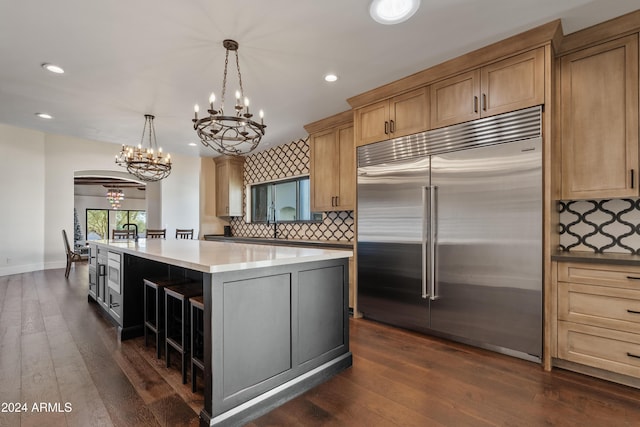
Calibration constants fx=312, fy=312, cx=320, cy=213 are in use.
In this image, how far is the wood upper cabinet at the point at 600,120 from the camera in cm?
220

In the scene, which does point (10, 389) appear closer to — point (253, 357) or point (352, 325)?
point (253, 357)

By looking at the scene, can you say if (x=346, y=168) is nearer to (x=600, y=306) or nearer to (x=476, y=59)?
(x=476, y=59)

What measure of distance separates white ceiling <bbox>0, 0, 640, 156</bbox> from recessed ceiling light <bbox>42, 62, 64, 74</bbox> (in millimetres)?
58

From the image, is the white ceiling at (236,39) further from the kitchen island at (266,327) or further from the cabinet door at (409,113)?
the kitchen island at (266,327)

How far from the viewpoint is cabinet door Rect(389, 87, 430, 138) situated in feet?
9.89

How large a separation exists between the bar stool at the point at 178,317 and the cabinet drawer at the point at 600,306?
2.69 m

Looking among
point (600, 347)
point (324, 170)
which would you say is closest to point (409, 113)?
point (324, 170)

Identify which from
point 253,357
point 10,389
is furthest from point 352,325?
point 10,389

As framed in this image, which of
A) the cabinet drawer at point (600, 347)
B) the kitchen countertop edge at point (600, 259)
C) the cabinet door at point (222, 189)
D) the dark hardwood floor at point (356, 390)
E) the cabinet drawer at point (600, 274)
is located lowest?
the dark hardwood floor at point (356, 390)

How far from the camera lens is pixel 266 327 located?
1.91m

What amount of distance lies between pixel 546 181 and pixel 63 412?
3.46 metres

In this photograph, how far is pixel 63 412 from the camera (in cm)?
178

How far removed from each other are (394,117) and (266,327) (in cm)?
244

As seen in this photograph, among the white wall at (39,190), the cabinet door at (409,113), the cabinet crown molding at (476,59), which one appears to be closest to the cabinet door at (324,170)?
the cabinet crown molding at (476,59)
